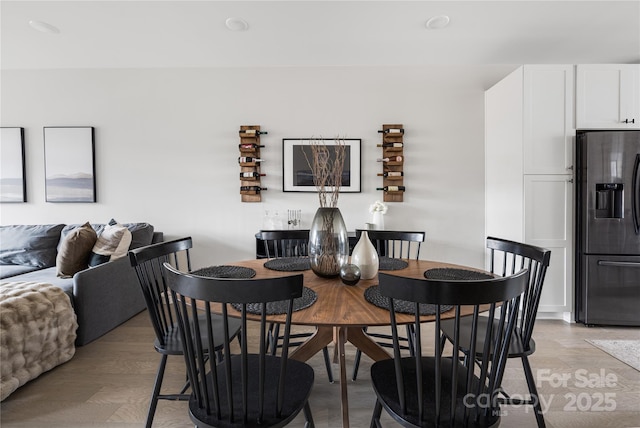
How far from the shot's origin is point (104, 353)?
89.3 inches

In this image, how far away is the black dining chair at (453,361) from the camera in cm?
89

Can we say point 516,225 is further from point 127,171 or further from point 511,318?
point 127,171

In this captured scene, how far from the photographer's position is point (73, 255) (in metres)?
2.54

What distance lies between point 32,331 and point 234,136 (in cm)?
237

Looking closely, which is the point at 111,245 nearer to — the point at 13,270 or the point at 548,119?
the point at 13,270

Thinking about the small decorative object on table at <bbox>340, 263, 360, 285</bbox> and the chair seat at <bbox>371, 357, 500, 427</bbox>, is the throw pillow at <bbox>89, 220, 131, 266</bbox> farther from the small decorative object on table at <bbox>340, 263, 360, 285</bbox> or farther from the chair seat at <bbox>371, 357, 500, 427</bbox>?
the chair seat at <bbox>371, 357, 500, 427</bbox>

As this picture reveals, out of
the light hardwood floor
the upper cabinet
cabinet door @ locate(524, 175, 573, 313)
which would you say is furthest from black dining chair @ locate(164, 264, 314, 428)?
the upper cabinet

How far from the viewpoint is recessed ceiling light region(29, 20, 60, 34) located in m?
2.78

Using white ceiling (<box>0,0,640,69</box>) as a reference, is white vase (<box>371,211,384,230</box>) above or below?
below

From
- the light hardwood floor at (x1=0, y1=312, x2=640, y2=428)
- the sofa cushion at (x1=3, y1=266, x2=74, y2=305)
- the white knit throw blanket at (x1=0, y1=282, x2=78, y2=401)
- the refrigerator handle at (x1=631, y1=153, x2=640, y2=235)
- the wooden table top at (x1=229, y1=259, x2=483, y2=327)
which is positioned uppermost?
the refrigerator handle at (x1=631, y1=153, x2=640, y2=235)

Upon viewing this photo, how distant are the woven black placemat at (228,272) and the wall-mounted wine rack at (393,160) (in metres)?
2.12

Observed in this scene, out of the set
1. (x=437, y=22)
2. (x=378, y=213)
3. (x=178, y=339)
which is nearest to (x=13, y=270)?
(x=178, y=339)

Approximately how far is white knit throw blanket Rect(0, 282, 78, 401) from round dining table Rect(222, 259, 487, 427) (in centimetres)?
134

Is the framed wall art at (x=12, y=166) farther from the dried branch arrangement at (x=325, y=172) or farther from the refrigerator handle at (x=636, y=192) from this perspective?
the refrigerator handle at (x=636, y=192)
